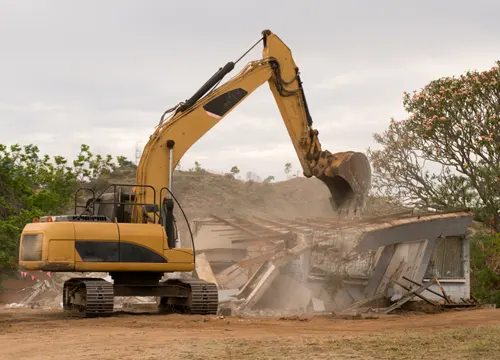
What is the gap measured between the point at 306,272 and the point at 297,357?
1201cm

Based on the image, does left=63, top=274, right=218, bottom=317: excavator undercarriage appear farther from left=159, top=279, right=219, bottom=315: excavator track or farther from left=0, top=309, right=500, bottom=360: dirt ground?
left=0, top=309, right=500, bottom=360: dirt ground

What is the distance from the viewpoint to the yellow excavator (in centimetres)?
1473

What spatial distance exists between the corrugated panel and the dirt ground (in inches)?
335

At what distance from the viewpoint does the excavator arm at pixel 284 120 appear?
16.0 meters

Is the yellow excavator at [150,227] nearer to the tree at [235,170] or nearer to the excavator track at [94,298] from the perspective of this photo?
the excavator track at [94,298]

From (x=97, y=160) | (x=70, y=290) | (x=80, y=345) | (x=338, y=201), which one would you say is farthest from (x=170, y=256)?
(x=97, y=160)

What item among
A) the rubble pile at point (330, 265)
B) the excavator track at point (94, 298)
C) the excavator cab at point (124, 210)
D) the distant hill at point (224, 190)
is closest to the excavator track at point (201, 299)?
the excavator cab at point (124, 210)

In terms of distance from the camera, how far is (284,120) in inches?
755

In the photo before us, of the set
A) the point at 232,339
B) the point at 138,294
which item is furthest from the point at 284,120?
the point at 232,339

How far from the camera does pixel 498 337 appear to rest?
11273 mm

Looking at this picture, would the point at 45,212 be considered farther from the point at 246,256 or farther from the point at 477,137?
the point at 477,137

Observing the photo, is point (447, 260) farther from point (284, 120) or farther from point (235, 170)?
point (235, 170)

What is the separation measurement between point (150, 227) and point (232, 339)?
4.47m

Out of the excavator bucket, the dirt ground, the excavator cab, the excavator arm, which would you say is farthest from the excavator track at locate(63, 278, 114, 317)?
the excavator bucket
